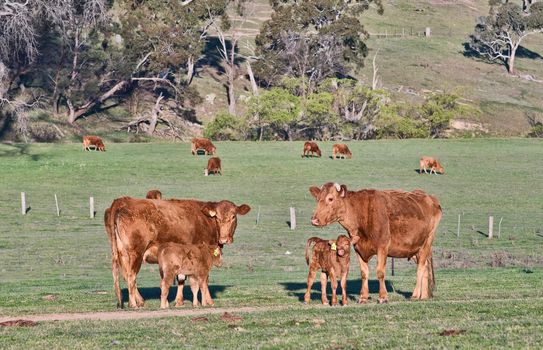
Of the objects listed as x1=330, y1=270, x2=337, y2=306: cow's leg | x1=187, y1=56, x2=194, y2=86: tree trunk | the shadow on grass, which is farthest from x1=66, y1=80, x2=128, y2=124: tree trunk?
x1=330, y1=270, x2=337, y2=306: cow's leg

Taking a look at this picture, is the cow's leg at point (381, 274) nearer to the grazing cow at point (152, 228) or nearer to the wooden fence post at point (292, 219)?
the grazing cow at point (152, 228)

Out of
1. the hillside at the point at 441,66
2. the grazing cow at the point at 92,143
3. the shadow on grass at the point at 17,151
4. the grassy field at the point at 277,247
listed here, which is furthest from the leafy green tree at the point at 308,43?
the shadow on grass at the point at 17,151

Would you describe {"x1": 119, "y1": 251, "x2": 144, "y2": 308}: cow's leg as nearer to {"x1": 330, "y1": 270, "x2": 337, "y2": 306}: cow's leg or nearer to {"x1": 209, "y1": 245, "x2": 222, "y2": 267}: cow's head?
{"x1": 209, "y1": 245, "x2": 222, "y2": 267}: cow's head

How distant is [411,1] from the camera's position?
6821 inches

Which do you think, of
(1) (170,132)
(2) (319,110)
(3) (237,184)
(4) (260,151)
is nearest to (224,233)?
(3) (237,184)

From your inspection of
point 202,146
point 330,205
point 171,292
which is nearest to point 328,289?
point 171,292

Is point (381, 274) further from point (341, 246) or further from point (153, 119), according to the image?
point (153, 119)

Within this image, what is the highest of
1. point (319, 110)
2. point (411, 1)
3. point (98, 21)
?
point (411, 1)

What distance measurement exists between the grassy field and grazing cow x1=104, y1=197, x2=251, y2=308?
0.95 meters

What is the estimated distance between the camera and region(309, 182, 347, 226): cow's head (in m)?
20.8

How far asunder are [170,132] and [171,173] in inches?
1419

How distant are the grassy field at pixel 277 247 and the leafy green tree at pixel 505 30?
202ft

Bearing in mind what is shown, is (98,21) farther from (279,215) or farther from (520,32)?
(520,32)

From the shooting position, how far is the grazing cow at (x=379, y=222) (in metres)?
20.9
